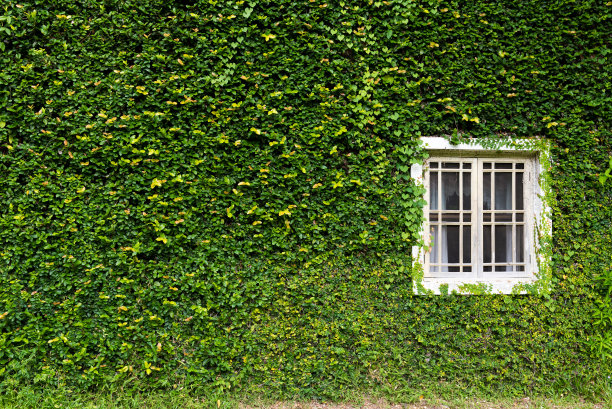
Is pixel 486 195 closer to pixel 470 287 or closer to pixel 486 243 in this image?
pixel 486 243

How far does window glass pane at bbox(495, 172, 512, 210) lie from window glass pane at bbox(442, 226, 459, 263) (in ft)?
2.01

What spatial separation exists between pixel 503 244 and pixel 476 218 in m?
0.47

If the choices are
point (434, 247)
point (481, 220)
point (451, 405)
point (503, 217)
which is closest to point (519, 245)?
point (503, 217)

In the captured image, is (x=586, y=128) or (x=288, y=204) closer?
(x=288, y=204)

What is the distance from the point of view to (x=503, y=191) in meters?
4.23

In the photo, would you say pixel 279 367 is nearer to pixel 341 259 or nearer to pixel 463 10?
pixel 341 259

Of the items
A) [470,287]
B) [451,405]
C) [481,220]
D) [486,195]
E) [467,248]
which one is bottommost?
[451,405]

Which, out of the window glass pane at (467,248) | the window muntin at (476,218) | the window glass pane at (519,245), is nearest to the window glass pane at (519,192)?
the window muntin at (476,218)

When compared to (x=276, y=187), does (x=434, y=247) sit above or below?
below

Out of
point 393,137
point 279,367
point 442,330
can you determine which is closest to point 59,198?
point 279,367

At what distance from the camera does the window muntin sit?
4.15 meters

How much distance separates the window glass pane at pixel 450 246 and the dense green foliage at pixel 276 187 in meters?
0.48

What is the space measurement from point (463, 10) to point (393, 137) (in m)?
1.63

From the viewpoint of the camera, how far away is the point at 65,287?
370cm
